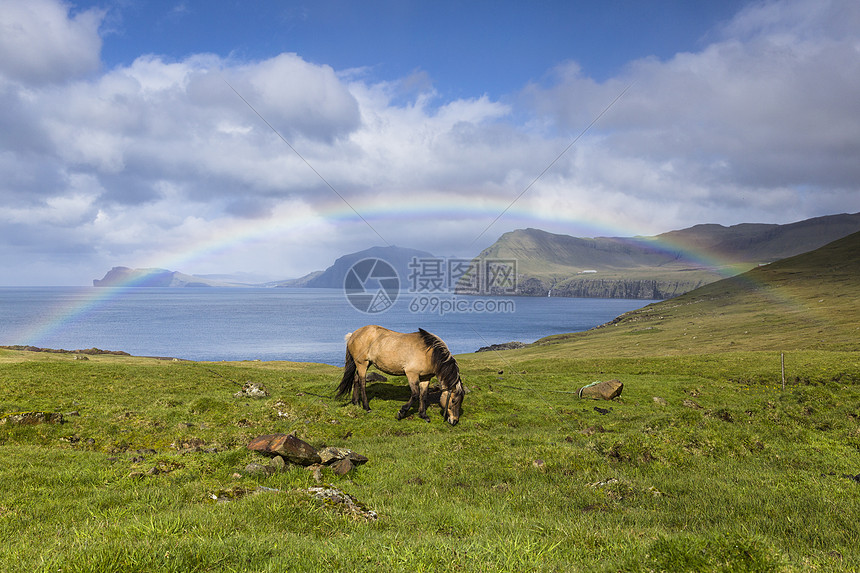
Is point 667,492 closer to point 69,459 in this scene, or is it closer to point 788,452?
point 788,452

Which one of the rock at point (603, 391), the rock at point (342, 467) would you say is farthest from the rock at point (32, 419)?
the rock at point (603, 391)

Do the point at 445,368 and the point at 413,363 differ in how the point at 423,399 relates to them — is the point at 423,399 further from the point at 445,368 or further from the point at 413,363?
the point at 445,368

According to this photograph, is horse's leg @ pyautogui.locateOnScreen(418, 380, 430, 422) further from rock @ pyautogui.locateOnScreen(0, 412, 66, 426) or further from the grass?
rock @ pyautogui.locateOnScreen(0, 412, 66, 426)

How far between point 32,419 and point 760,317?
108345 millimetres

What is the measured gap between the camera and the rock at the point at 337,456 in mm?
11875

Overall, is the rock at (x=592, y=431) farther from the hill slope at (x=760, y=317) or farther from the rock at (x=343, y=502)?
the hill slope at (x=760, y=317)

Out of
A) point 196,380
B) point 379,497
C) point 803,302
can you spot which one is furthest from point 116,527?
point 803,302

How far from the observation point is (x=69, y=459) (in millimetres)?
11375

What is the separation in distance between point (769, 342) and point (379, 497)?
225ft

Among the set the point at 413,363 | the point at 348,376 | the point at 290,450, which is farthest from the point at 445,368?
the point at 290,450

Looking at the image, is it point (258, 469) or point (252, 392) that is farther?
point (252, 392)

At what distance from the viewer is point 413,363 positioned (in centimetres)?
2056

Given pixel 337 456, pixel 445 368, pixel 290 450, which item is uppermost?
pixel 445 368

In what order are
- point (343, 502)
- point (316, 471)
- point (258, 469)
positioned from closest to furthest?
point (343, 502), point (258, 469), point (316, 471)
